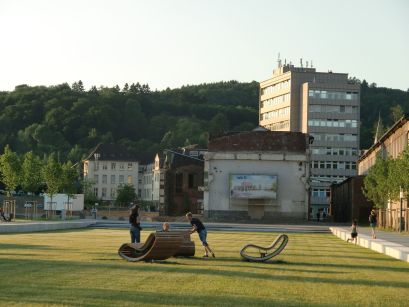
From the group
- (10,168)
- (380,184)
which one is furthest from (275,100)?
(380,184)

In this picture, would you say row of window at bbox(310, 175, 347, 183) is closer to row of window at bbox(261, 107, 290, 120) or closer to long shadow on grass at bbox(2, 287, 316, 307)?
row of window at bbox(261, 107, 290, 120)

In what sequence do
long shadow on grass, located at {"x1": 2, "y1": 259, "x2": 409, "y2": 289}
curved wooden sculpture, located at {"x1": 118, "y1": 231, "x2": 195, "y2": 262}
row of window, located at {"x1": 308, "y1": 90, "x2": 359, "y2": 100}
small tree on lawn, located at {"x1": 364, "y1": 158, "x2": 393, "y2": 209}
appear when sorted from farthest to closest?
1. row of window, located at {"x1": 308, "y1": 90, "x2": 359, "y2": 100}
2. small tree on lawn, located at {"x1": 364, "y1": 158, "x2": 393, "y2": 209}
3. curved wooden sculpture, located at {"x1": 118, "y1": 231, "x2": 195, "y2": 262}
4. long shadow on grass, located at {"x1": 2, "y1": 259, "x2": 409, "y2": 289}

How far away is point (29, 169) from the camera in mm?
94000

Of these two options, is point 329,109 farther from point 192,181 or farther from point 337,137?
point 192,181

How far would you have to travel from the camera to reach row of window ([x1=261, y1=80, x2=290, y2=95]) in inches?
6348

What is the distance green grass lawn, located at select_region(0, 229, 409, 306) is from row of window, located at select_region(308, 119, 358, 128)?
127154 millimetres

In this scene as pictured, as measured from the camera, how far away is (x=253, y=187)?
100438mm

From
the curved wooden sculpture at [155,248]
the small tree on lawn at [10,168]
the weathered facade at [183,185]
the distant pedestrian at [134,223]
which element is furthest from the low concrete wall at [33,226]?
the weathered facade at [183,185]

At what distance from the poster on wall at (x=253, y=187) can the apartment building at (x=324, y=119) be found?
176 ft

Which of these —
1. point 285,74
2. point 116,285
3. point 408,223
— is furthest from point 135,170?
point 116,285

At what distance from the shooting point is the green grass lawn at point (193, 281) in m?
15.9

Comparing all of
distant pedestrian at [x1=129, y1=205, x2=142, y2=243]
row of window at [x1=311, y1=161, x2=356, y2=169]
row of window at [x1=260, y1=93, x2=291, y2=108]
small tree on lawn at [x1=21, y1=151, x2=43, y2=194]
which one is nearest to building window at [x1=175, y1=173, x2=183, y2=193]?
small tree on lawn at [x1=21, y1=151, x2=43, y2=194]

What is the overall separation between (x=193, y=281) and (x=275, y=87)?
490ft

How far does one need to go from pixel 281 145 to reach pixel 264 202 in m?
6.96
